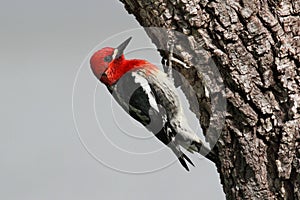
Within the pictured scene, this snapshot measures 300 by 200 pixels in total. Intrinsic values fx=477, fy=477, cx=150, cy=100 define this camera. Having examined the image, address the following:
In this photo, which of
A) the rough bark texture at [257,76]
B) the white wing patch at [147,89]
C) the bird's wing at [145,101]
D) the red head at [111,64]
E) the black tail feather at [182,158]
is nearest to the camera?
the rough bark texture at [257,76]

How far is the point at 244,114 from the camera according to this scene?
7.70ft

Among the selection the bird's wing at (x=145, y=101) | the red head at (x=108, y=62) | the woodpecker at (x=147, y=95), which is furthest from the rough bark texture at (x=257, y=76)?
the red head at (x=108, y=62)

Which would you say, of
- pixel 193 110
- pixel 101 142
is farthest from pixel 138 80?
pixel 193 110

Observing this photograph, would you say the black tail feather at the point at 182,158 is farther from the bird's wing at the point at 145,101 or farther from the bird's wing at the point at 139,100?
the bird's wing at the point at 139,100

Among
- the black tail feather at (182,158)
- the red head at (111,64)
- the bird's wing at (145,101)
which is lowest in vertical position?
the black tail feather at (182,158)

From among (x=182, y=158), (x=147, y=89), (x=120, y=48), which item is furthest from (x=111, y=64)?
(x=182, y=158)

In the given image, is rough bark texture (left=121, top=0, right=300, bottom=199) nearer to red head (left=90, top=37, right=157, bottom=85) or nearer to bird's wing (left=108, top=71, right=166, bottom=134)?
bird's wing (left=108, top=71, right=166, bottom=134)

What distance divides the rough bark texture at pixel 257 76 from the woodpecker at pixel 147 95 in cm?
80

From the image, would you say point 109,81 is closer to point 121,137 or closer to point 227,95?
point 121,137

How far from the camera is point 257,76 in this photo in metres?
2.31

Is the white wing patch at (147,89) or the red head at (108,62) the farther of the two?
the red head at (108,62)

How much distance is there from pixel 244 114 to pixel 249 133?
100 millimetres

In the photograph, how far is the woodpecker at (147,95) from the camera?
11.0ft

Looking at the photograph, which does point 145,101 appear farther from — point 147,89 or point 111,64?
point 111,64
